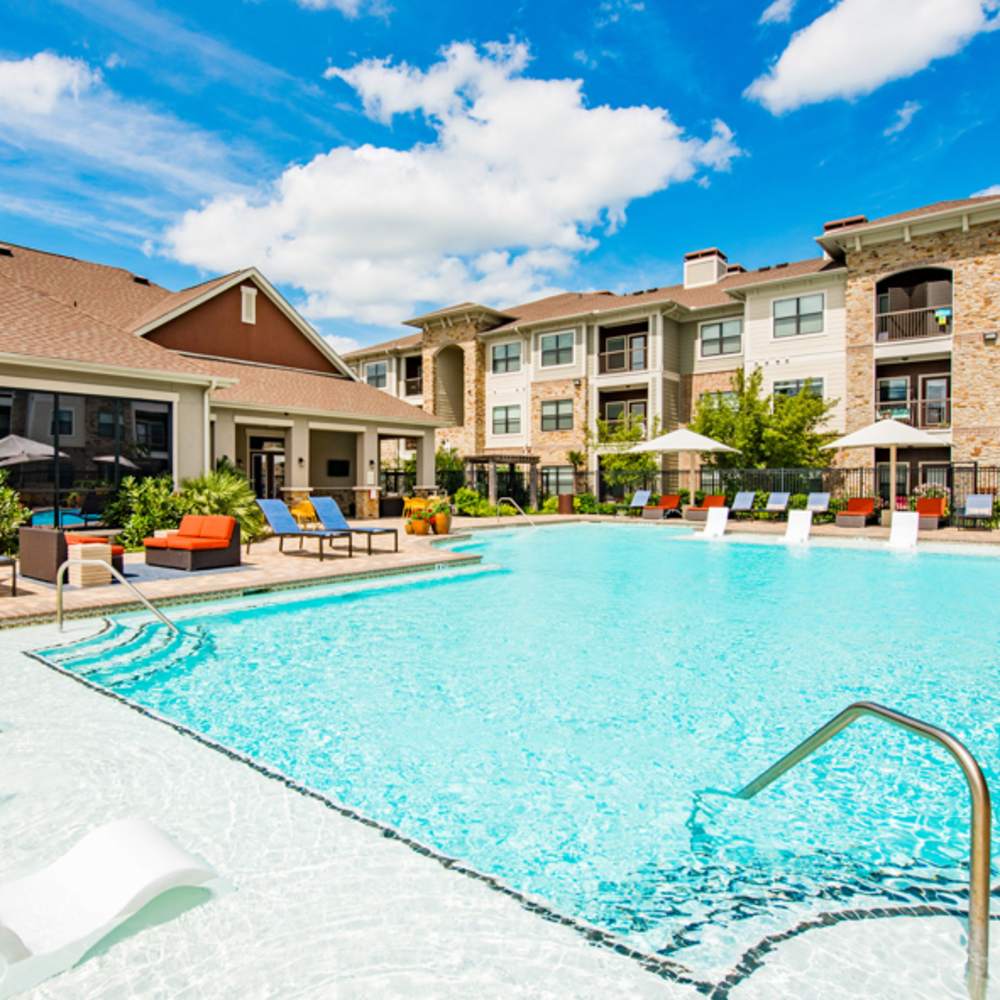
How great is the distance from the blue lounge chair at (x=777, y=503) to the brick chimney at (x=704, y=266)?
13903 millimetres

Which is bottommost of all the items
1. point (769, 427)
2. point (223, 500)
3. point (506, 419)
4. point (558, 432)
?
point (223, 500)

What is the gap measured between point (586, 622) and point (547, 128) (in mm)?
13982

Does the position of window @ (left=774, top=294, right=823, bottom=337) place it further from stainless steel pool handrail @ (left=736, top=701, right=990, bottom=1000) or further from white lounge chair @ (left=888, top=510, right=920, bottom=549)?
stainless steel pool handrail @ (left=736, top=701, right=990, bottom=1000)

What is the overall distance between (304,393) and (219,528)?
11.3 meters

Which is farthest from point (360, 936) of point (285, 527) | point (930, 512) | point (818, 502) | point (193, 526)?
point (818, 502)

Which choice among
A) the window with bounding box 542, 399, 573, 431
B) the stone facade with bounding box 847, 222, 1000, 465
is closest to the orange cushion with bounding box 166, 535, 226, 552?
the window with bounding box 542, 399, 573, 431

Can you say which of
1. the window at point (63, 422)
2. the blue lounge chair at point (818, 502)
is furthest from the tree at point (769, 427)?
the window at point (63, 422)

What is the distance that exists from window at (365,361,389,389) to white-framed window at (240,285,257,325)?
17188 millimetres

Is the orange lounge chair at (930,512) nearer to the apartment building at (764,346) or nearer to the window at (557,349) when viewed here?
the apartment building at (764,346)

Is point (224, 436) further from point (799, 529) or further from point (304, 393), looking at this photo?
point (799, 529)

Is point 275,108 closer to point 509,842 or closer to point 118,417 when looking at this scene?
point 118,417

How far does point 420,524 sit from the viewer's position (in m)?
18.2

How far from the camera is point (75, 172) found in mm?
19328

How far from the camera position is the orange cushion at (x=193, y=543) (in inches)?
439
